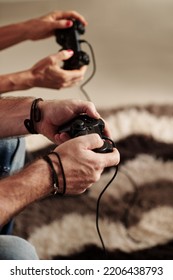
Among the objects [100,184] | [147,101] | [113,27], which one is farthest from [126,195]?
[113,27]

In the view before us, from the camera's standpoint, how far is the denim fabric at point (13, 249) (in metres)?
0.57

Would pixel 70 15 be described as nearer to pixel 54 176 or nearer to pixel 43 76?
pixel 43 76

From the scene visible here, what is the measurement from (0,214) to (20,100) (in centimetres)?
29

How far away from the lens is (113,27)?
4.50ft

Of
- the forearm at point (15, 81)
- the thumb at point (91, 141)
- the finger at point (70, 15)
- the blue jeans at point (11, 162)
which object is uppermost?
the finger at point (70, 15)

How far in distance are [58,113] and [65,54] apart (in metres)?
0.37

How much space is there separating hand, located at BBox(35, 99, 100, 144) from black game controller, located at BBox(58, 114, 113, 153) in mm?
18

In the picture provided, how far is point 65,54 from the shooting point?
3.44 feet

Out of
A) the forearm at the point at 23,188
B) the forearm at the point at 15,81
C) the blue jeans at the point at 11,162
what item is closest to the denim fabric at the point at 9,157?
the blue jeans at the point at 11,162

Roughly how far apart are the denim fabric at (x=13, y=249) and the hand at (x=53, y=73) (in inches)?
21.8

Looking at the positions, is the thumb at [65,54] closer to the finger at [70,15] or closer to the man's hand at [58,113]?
the finger at [70,15]

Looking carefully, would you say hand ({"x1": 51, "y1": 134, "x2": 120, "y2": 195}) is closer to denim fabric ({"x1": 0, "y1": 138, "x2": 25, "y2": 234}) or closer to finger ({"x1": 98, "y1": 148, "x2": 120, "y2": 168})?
finger ({"x1": 98, "y1": 148, "x2": 120, "y2": 168})

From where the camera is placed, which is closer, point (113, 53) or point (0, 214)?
point (0, 214)

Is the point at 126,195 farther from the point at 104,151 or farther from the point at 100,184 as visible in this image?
the point at 104,151
